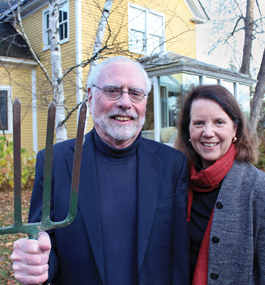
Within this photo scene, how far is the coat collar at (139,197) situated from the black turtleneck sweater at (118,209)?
0.07 m

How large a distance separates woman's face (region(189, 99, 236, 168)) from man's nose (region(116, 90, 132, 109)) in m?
0.47

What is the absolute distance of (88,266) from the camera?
1.53 meters

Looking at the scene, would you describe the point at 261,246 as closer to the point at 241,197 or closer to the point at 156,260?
the point at 241,197

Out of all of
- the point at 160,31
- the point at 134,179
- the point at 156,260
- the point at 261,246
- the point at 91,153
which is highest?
the point at 160,31

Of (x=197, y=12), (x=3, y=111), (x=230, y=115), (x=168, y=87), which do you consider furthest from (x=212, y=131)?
(x=197, y=12)

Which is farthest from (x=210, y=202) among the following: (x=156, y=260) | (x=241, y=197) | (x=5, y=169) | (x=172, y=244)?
(x=5, y=169)

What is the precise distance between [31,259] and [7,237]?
4209mm

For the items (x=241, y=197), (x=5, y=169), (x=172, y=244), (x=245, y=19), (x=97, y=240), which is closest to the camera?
(x=97, y=240)

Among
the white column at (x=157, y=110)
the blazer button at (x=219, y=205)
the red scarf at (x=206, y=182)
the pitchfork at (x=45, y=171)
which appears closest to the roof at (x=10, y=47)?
the white column at (x=157, y=110)

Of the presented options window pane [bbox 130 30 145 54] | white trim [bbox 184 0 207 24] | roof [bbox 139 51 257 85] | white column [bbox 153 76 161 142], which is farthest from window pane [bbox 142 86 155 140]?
white trim [bbox 184 0 207 24]

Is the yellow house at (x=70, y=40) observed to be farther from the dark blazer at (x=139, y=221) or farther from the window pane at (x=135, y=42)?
the dark blazer at (x=139, y=221)

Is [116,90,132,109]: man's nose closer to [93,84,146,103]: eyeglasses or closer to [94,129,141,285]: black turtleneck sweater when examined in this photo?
[93,84,146,103]: eyeglasses

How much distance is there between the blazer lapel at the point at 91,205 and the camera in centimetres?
149

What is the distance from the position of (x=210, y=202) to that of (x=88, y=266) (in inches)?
33.3
